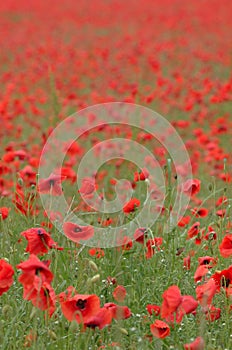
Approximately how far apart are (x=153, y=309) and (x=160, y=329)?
0.18 m

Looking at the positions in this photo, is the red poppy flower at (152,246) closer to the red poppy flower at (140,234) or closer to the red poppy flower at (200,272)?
the red poppy flower at (140,234)

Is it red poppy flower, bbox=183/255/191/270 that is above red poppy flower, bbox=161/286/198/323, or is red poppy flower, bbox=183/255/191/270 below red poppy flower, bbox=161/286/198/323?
below

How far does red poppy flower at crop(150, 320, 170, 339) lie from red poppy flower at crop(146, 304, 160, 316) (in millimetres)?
149

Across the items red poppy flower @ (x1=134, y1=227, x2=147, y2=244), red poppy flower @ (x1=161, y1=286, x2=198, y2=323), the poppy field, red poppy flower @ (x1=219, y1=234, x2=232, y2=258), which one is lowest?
the poppy field

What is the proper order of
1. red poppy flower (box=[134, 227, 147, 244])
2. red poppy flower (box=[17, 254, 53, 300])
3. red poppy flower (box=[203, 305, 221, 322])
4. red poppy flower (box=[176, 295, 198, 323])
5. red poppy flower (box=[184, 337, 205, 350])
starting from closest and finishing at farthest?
red poppy flower (box=[184, 337, 205, 350]), red poppy flower (box=[17, 254, 53, 300]), red poppy flower (box=[176, 295, 198, 323]), red poppy flower (box=[203, 305, 221, 322]), red poppy flower (box=[134, 227, 147, 244])

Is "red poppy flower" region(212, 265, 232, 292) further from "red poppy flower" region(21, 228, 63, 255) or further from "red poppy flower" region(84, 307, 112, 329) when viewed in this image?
"red poppy flower" region(21, 228, 63, 255)

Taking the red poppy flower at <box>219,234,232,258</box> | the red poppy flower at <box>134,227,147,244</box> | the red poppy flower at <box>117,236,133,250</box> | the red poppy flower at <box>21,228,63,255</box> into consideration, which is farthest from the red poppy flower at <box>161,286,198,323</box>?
the red poppy flower at <box>117,236,133,250</box>

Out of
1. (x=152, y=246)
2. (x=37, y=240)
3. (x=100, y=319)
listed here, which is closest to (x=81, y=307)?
(x=100, y=319)

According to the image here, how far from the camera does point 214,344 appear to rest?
7.25 feet

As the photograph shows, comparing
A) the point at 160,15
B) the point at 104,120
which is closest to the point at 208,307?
the point at 104,120

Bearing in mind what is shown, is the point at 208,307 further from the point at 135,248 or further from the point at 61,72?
the point at 61,72

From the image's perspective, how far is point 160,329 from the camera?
2152 mm

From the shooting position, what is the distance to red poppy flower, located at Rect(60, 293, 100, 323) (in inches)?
79.6

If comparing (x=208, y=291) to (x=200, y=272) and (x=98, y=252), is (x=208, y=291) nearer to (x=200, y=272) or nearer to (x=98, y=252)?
(x=200, y=272)
